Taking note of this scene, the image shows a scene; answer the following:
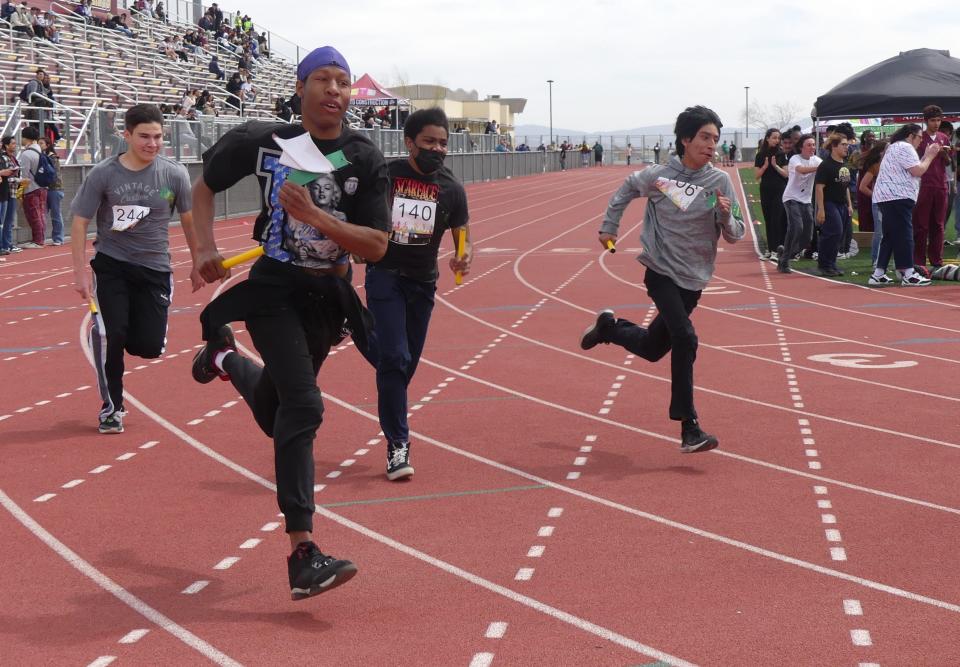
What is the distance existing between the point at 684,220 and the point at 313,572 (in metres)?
3.62

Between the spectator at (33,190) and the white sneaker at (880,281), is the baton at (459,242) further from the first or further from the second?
the spectator at (33,190)

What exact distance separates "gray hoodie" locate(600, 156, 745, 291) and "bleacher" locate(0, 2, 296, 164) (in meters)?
19.1

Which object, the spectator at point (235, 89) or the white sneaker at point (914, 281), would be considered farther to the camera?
the spectator at point (235, 89)

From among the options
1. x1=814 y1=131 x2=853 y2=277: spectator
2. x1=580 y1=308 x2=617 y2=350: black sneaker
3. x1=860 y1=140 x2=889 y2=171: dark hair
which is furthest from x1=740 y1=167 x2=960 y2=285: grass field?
x1=580 y1=308 x2=617 y2=350: black sneaker

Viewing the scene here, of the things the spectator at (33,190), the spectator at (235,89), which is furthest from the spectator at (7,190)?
the spectator at (235,89)

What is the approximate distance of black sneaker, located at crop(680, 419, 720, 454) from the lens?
7.11 metres

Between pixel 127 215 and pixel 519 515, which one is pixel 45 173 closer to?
pixel 127 215

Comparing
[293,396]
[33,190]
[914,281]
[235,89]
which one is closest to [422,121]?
[293,396]

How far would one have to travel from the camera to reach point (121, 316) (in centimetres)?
770

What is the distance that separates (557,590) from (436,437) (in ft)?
9.83

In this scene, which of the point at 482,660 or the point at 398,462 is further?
the point at 398,462

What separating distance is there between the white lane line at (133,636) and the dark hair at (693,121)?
166 inches

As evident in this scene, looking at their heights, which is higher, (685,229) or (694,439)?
(685,229)

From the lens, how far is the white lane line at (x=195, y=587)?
4.86 meters
